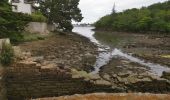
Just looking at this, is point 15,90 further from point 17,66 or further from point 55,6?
point 55,6

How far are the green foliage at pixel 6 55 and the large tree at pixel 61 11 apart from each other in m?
53.5

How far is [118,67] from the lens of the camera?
2861cm

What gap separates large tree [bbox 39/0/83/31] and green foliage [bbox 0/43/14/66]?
53485 millimetres

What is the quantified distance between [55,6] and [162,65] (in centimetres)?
4047

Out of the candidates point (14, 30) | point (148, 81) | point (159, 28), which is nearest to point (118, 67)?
point (14, 30)

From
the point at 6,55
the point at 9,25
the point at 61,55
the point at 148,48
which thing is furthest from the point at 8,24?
the point at 148,48

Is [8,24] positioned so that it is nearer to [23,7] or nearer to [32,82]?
[32,82]

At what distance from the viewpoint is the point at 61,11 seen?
2709 inches

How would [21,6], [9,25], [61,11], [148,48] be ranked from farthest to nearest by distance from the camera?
[61,11] → [21,6] → [148,48] → [9,25]

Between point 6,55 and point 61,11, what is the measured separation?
55.4 metres

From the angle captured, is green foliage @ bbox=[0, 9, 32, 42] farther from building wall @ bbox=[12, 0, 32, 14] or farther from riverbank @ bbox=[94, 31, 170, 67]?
building wall @ bbox=[12, 0, 32, 14]

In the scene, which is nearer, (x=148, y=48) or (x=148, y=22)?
(x=148, y=48)

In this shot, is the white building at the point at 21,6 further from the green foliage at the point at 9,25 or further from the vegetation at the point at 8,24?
the green foliage at the point at 9,25

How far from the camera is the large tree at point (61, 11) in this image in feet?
223
